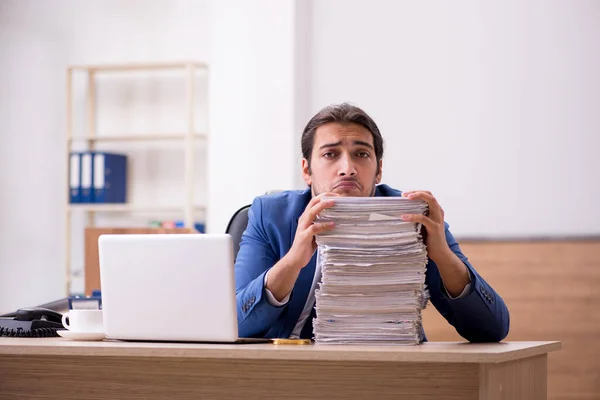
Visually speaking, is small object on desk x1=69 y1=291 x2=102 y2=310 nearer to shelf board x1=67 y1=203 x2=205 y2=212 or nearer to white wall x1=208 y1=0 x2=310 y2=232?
white wall x1=208 y1=0 x2=310 y2=232

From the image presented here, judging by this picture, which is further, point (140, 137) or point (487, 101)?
point (140, 137)

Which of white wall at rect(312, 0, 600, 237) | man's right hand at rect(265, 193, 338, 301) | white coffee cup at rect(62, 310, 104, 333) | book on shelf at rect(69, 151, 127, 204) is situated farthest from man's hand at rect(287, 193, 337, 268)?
book on shelf at rect(69, 151, 127, 204)

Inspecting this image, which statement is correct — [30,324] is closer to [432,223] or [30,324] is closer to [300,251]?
[300,251]

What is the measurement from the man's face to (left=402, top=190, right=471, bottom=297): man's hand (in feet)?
1.04

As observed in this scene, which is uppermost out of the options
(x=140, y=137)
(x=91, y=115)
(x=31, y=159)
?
(x=91, y=115)

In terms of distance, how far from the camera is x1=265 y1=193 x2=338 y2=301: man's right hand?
169 centimetres

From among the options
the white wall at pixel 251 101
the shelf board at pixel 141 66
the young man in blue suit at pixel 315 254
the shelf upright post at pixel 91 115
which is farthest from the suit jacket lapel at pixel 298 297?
the shelf upright post at pixel 91 115

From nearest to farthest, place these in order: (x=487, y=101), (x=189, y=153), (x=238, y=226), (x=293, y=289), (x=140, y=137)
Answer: (x=293, y=289)
(x=238, y=226)
(x=487, y=101)
(x=189, y=153)
(x=140, y=137)

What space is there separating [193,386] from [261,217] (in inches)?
24.0

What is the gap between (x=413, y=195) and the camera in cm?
169

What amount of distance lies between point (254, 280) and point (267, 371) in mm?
352

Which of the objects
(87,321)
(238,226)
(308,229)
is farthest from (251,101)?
(308,229)

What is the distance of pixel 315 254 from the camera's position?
2150mm

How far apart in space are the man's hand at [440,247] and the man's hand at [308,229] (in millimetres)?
159
